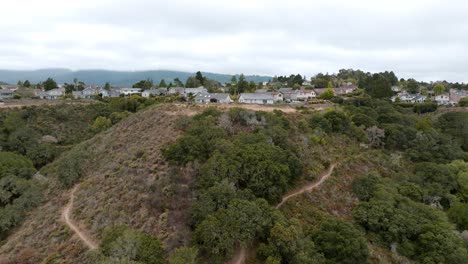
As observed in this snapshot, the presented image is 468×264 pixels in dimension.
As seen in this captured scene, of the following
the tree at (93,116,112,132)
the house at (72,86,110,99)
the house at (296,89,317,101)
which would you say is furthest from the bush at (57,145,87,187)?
the house at (296,89,317,101)

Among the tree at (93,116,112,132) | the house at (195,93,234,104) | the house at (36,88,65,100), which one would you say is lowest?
the tree at (93,116,112,132)

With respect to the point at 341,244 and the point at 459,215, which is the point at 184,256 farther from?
the point at 459,215

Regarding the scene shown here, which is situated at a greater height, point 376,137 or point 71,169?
point 376,137

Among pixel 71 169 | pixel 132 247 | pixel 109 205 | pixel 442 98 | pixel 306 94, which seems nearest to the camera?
pixel 132 247

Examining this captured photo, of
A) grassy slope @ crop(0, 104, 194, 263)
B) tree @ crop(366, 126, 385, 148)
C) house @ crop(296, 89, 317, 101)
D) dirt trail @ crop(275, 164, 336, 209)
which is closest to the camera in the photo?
grassy slope @ crop(0, 104, 194, 263)

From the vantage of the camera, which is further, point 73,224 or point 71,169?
point 71,169

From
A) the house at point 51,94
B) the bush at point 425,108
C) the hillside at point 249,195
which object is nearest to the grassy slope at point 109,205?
the hillside at point 249,195

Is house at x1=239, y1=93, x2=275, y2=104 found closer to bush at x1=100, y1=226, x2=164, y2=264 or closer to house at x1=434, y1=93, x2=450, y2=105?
bush at x1=100, y1=226, x2=164, y2=264

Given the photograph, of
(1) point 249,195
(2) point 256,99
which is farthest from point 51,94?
(1) point 249,195

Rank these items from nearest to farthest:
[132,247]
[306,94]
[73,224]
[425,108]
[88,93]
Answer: [132,247], [73,224], [425,108], [306,94], [88,93]
